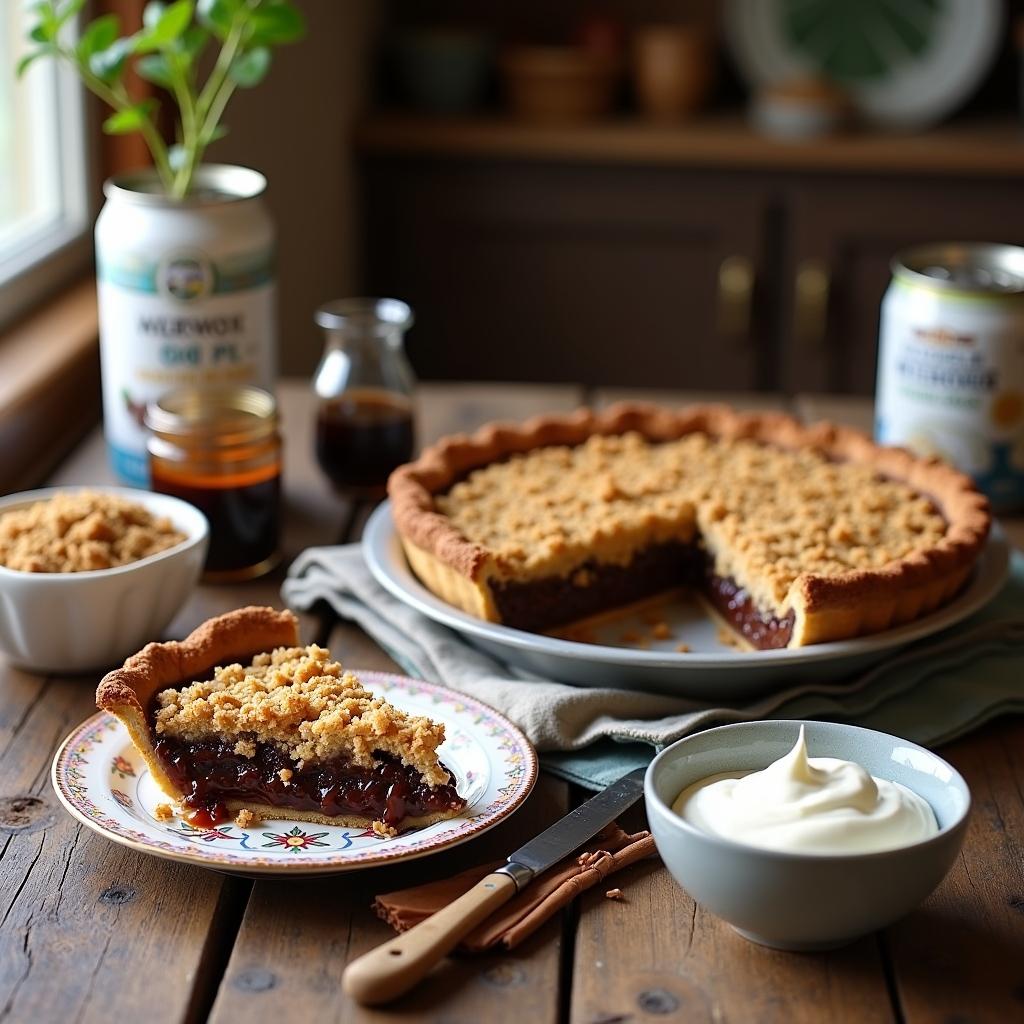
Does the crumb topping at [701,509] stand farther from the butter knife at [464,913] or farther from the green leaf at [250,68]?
the green leaf at [250,68]

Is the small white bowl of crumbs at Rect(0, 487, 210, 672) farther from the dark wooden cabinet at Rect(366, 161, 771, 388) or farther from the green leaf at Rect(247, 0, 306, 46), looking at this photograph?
the dark wooden cabinet at Rect(366, 161, 771, 388)

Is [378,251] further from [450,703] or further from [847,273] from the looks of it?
[450,703]

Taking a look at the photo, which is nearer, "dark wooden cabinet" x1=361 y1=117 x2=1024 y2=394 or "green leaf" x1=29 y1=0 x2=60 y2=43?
"green leaf" x1=29 y1=0 x2=60 y2=43

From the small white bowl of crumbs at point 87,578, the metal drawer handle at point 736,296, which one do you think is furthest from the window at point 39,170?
the metal drawer handle at point 736,296

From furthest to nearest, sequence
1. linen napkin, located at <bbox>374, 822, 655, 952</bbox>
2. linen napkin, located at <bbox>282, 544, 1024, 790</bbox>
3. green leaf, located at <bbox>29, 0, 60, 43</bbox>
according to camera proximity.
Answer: green leaf, located at <bbox>29, 0, 60, 43</bbox> < linen napkin, located at <bbox>282, 544, 1024, 790</bbox> < linen napkin, located at <bbox>374, 822, 655, 952</bbox>

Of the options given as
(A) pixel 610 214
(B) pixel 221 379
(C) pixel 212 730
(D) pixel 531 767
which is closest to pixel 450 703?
(D) pixel 531 767

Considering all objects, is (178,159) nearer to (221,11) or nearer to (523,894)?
(221,11)

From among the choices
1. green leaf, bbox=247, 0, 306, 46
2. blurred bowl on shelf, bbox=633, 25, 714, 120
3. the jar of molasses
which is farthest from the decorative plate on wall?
→ the jar of molasses
